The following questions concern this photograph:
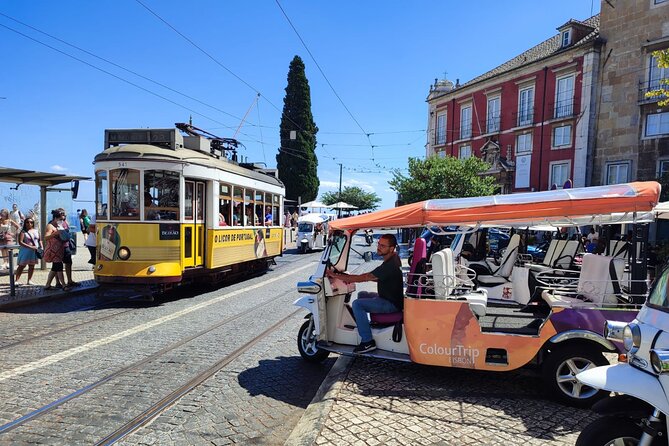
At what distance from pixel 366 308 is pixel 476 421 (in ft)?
5.81

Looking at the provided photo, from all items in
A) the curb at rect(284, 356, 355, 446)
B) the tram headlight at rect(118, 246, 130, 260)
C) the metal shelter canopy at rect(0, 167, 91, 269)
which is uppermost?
the metal shelter canopy at rect(0, 167, 91, 269)

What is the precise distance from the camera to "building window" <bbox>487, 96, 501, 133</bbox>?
32750 mm

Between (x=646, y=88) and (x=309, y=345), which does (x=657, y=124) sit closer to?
(x=646, y=88)

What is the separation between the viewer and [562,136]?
2808 cm

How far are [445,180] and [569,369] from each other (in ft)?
68.7

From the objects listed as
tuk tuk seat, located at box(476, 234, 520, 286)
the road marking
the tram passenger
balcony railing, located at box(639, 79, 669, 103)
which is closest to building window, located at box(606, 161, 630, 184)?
balcony railing, located at box(639, 79, 669, 103)

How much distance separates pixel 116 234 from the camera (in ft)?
31.0

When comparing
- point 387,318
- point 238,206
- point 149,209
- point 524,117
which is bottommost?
point 387,318

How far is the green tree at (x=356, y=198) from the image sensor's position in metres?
80.9

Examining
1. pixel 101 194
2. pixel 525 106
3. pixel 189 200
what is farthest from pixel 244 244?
pixel 525 106

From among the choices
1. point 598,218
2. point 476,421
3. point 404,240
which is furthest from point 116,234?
point 404,240

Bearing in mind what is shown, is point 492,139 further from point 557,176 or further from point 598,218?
point 598,218

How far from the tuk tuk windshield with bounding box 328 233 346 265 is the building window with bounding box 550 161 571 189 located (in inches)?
1039

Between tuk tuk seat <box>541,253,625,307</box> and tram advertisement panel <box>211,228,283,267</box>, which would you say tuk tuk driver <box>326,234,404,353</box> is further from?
tram advertisement panel <box>211,228,283,267</box>
